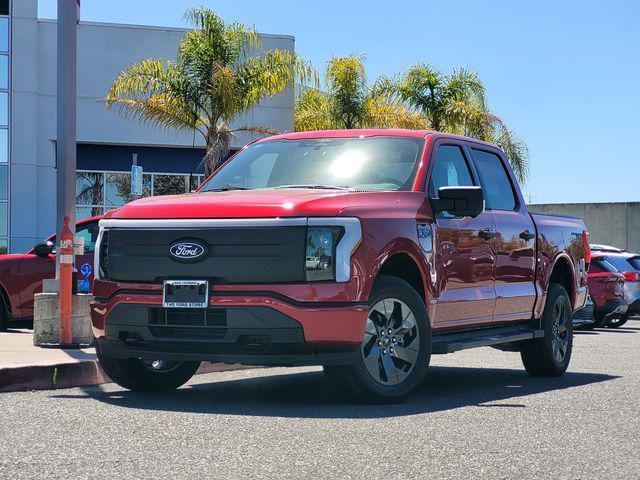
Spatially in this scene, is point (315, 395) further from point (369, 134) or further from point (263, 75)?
point (263, 75)

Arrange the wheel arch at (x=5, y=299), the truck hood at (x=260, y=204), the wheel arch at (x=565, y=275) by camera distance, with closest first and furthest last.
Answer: the truck hood at (x=260, y=204)
the wheel arch at (x=565, y=275)
the wheel arch at (x=5, y=299)

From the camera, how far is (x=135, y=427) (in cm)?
684

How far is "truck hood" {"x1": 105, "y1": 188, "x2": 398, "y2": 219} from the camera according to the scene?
766 centimetres

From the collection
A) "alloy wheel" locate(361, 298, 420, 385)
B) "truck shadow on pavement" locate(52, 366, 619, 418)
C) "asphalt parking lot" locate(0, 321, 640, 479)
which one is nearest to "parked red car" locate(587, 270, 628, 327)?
"truck shadow on pavement" locate(52, 366, 619, 418)

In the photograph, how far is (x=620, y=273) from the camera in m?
21.4

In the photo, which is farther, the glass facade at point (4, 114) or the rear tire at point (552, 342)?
the glass facade at point (4, 114)

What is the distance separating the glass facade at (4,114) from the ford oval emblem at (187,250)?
26580mm

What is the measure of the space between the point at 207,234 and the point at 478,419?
2154mm

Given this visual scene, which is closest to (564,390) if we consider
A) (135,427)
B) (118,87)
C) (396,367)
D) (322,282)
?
(396,367)

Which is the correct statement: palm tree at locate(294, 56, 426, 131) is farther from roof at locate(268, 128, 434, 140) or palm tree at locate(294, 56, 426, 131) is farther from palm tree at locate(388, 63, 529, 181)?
roof at locate(268, 128, 434, 140)

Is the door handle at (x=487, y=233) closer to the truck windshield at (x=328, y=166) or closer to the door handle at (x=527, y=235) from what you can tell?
the door handle at (x=527, y=235)

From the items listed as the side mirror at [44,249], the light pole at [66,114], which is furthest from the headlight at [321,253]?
the side mirror at [44,249]

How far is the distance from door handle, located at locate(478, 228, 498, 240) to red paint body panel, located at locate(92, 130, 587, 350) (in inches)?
1.8

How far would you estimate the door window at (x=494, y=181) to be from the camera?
10023 millimetres
